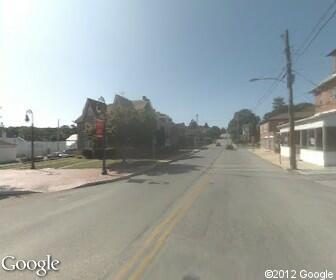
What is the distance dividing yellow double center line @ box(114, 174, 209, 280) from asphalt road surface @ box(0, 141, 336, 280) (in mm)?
16

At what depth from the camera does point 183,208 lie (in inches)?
513

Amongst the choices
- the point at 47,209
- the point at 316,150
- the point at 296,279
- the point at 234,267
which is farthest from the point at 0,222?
the point at 316,150

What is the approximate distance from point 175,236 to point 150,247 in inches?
41.4

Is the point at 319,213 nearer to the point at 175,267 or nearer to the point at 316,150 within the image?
the point at 175,267

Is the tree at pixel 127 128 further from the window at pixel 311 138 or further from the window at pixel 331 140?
the window at pixel 331 140

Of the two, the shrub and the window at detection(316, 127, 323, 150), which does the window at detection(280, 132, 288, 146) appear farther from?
the shrub

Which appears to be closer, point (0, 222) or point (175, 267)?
point (175, 267)

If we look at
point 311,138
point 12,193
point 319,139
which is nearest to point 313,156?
point 319,139

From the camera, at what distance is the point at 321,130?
36.5 m

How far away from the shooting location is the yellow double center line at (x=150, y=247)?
6.52 meters

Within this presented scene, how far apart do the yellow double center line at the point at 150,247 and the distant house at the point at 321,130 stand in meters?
22.6

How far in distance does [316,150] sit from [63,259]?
31.8 meters

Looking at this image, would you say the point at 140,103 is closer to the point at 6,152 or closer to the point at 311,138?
the point at 6,152

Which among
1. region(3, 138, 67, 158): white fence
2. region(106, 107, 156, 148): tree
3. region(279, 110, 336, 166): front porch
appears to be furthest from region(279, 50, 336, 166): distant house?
region(3, 138, 67, 158): white fence
